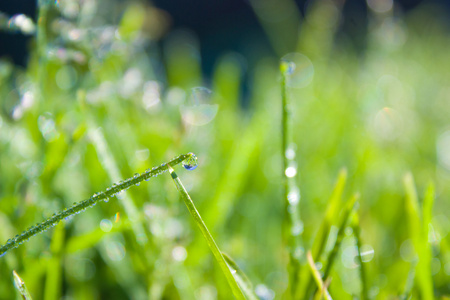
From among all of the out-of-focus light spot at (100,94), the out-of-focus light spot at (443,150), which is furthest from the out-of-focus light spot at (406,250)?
the out-of-focus light spot at (100,94)

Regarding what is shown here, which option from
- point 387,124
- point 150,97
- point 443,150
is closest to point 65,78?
point 150,97

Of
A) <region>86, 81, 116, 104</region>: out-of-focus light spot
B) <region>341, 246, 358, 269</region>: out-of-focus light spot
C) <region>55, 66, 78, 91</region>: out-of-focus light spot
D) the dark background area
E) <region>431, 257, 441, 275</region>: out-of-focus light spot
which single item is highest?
the dark background area

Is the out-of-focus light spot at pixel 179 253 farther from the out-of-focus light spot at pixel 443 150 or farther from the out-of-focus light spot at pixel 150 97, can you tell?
the out-of-focus light spot at pixel 443 150

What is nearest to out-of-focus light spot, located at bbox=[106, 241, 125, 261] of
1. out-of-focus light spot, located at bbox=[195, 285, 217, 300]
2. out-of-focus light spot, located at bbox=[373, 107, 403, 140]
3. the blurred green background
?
the blurred green background

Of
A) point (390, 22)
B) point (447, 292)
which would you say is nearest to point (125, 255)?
point (447, 292)

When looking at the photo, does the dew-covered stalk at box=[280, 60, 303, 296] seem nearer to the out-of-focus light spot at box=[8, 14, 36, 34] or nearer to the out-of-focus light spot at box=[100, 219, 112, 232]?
the out-of-focus light spot at box=[100, 219, 112, 232]

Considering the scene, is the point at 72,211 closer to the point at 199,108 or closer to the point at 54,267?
the point at 54,267
